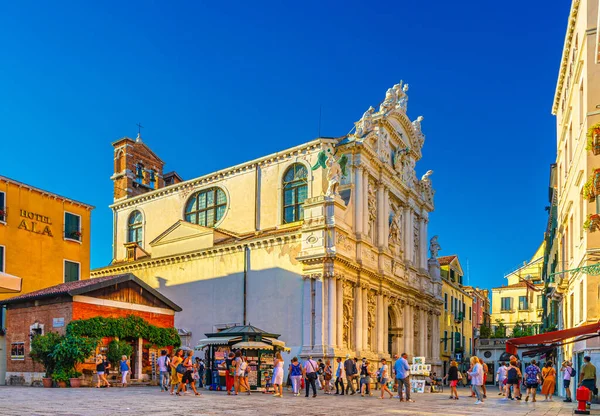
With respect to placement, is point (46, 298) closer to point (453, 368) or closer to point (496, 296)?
point (453, 368)

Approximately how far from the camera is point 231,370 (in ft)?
79.5

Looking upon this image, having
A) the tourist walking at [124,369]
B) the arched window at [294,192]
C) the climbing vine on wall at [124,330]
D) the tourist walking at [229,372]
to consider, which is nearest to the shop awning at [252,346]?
the tourist walking at [229,372]

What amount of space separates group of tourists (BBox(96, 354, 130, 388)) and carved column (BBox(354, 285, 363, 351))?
13.2 meters

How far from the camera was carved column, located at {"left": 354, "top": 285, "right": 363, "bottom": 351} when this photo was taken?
1430 inches

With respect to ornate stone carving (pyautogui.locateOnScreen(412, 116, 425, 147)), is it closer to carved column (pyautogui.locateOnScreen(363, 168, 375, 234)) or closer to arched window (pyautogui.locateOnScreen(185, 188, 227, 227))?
carved column (pyautogui.locateOnScreen(363, 168, 375, 234))

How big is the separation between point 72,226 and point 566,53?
90.7 feet

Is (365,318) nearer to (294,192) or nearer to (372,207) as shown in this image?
(372,207)

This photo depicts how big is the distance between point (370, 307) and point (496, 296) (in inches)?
1713

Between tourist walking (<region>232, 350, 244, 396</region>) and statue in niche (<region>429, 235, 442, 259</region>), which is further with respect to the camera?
statue in niche (<region>429, 235, 442, 259</region>)

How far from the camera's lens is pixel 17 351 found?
29.1m

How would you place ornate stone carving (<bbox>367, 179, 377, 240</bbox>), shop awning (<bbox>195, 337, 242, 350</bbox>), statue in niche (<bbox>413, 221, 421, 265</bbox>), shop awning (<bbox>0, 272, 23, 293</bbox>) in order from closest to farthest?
1. shop awning (<bbox>0, 272, 23, 293</bbox>)
2. shop awning (<bbox>195, 337, 242, 350</bbox>)
3. ornate stone carving (<bbox>367, 179, 377, 240</bbox>)
4. statue in niche (<bbox>413, 221, 421, 265</bbox>)

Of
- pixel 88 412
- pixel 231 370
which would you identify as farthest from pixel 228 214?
pixel 88 412

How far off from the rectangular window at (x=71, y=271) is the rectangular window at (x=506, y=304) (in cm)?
5270

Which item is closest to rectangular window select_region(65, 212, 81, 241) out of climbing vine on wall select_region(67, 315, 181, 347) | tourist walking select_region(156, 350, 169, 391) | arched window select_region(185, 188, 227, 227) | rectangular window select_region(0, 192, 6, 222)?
rectangular window select_region(0, 192, 6, 222)
